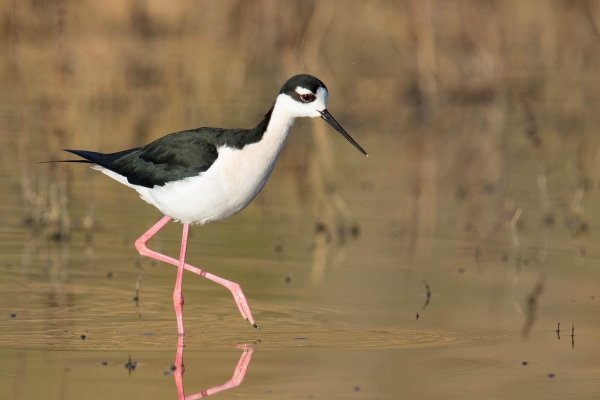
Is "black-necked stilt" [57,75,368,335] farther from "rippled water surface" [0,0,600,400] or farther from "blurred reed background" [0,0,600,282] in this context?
"blurred reed background" [0,0,600,282]

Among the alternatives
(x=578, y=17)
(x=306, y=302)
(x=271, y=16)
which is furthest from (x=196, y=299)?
(x=578, y=17)

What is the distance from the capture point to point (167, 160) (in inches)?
269

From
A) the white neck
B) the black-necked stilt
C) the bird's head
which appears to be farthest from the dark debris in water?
the bird's head

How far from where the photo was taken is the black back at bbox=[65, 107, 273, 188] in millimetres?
6578

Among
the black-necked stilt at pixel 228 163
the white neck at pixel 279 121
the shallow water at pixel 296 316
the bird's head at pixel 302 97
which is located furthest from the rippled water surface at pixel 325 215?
the bird's head at pixel 302 97

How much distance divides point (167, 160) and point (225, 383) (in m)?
1.88

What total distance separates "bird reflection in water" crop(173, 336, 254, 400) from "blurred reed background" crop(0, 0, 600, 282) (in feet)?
6.21

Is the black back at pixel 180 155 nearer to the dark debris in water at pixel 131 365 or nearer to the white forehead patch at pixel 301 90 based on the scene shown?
Answer: the white forehead patch at pixel 301 90

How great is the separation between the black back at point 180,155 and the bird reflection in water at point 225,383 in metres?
1.07

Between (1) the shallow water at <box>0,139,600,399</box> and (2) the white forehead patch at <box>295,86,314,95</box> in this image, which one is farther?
(2) the white forehead patch at <box>295,86,314,95</box>

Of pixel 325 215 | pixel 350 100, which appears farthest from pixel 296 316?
pixel 350 100

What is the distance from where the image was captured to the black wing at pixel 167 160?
6.60 meters

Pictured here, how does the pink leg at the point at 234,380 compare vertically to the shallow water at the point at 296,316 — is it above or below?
below

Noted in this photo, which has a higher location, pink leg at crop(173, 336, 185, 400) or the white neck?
the white neck
